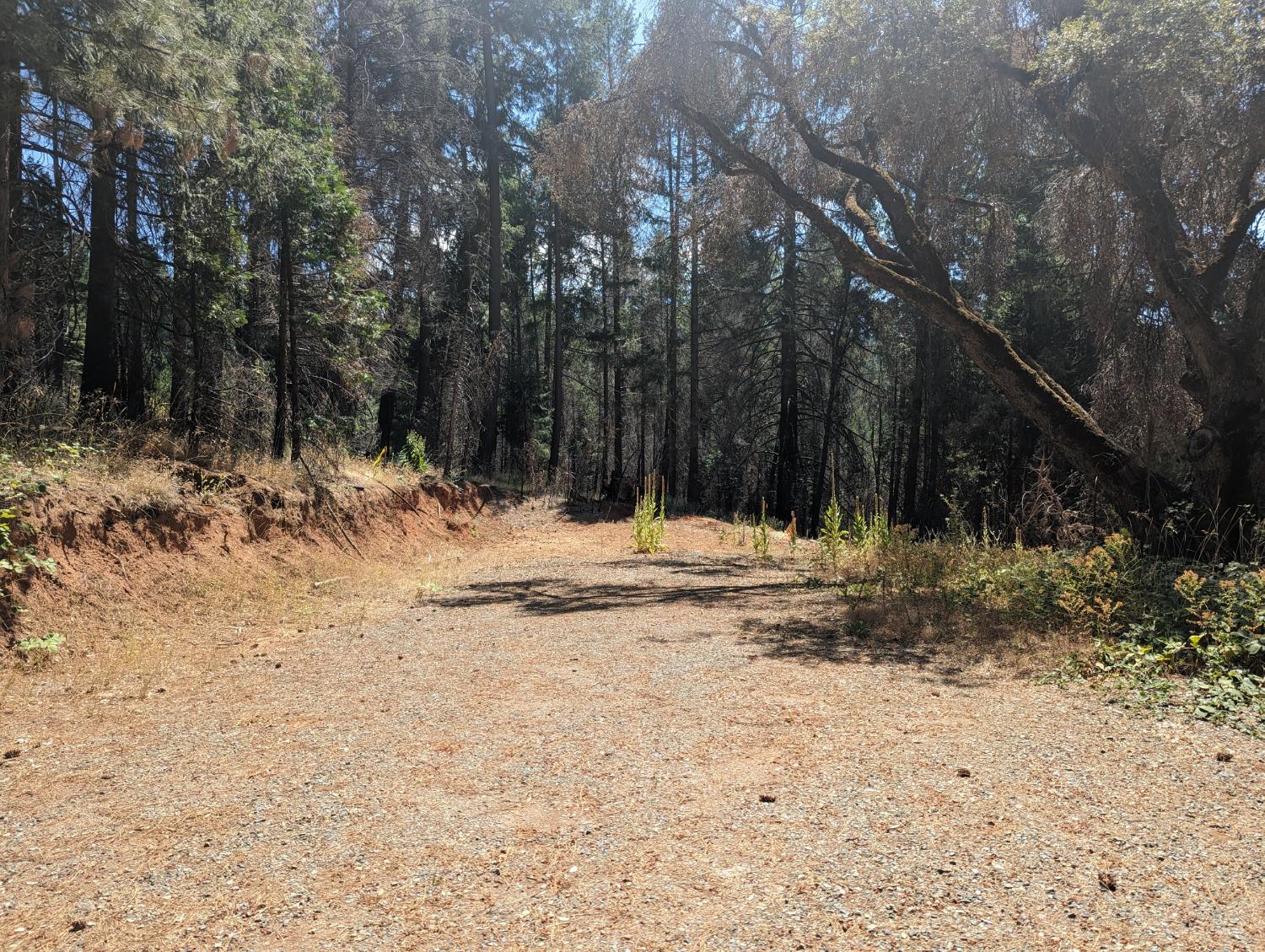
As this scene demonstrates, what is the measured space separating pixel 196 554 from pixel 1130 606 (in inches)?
341

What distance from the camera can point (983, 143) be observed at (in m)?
9.68

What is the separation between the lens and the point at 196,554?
7738 millimetres

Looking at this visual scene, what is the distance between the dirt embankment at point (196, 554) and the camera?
5.99 m

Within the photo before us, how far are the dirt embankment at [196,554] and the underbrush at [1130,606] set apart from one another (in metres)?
6.27

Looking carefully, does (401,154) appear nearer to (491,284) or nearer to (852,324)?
(491,284)

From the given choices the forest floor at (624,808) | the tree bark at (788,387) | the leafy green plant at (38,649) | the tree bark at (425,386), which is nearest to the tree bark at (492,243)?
the tree bark at (425,386)

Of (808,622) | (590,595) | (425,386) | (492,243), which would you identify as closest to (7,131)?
(590,595)

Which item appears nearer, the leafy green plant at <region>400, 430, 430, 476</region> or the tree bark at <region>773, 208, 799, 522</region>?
the leafy green plant at <region>400, 430, 430, 476</region>

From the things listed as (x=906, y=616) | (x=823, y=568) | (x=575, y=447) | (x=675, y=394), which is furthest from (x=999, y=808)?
(x=575, y=447)

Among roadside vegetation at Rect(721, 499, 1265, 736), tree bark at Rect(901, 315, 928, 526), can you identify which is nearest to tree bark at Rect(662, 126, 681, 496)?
tree bark at Rect(901, 315, 928, 526)

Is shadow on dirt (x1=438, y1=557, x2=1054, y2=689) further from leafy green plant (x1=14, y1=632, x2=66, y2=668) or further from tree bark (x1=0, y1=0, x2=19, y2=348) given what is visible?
tree bark (x1=0, y1=0, x2=19, y2=348)

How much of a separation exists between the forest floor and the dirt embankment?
1.09m

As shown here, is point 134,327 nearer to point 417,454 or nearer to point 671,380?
point 417,454

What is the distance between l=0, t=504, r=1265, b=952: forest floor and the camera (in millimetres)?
2172
